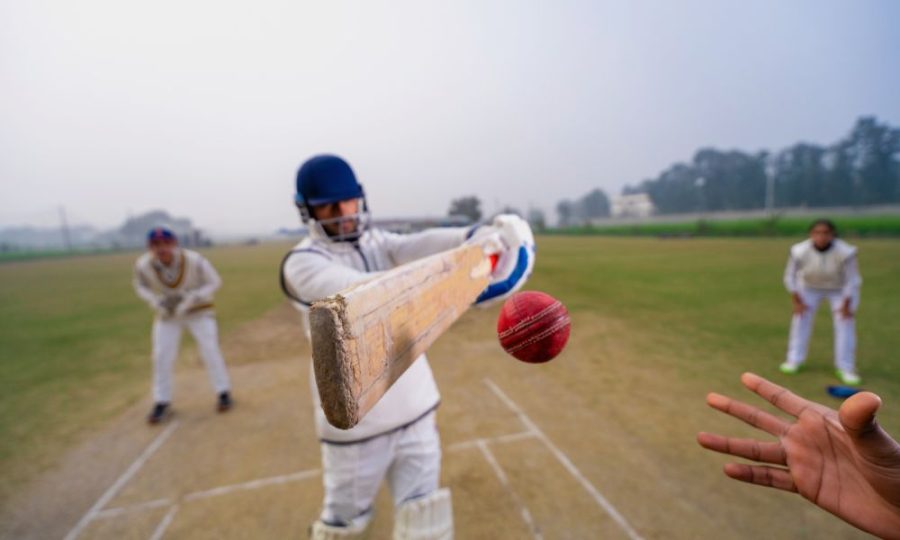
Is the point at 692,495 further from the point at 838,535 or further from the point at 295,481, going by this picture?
the point at 295,481

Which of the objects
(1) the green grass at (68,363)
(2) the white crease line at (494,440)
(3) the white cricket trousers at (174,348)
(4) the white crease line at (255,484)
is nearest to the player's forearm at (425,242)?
(2) the white crease line at (494,440)

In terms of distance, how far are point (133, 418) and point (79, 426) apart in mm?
544

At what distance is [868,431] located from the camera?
41.9 inches

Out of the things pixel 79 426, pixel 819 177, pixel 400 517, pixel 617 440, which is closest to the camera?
pixel 400 517

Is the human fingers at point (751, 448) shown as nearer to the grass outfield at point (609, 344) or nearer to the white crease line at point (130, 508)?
the grass outfield at point (609, 344)

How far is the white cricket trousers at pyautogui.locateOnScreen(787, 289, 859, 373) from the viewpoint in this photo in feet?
17.6

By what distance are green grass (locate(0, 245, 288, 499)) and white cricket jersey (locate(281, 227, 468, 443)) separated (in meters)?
4.15

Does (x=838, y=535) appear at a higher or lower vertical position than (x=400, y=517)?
lower

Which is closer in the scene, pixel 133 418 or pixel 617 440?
pixel 617 440

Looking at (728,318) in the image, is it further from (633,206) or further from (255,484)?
(633,206)

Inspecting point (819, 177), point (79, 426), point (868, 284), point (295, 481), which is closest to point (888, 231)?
point (868, 284)

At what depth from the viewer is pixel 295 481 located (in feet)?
12.1

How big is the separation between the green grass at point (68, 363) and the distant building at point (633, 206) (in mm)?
74214

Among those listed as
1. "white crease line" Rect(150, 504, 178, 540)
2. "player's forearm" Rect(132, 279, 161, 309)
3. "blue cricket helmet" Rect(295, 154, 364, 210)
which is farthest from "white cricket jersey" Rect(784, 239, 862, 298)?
"player's forearm" Rect(132, 279, 161, 309)
